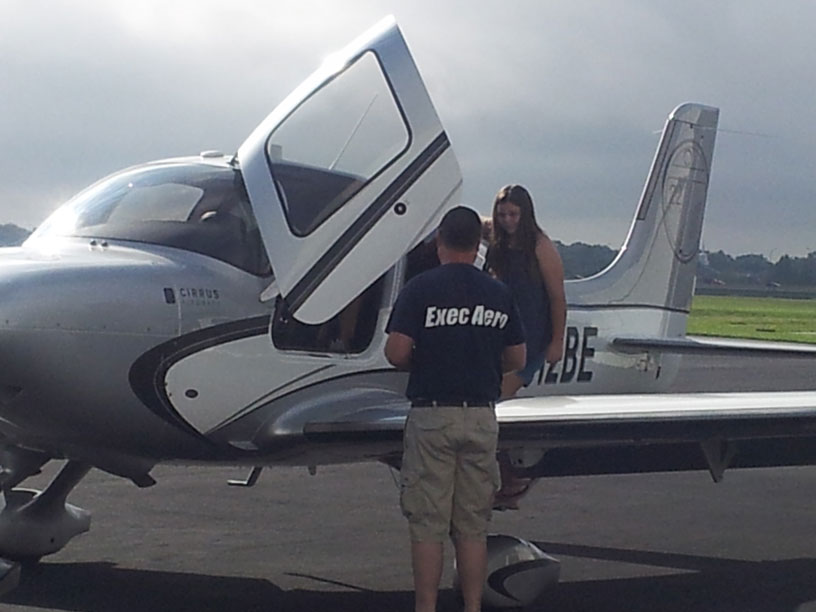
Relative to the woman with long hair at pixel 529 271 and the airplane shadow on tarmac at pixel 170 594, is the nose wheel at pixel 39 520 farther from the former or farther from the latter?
the woman with long hair at pixel 529 271

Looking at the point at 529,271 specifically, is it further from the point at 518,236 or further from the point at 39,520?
the point at 39,520

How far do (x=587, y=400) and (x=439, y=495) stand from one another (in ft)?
7.78

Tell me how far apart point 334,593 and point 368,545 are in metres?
1.32

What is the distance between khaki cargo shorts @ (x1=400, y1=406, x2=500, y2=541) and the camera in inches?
213

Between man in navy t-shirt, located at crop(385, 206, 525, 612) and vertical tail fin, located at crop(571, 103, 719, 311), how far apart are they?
5.63 meters

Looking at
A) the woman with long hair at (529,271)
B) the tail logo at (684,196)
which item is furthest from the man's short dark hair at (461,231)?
the tail logo at (684,196)

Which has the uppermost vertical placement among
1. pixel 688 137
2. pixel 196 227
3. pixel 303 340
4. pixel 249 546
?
pixel 688 137

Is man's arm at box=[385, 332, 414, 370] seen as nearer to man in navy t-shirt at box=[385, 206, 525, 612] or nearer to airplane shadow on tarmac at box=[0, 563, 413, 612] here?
man in navy t-shirt at box=[385, 206, 525, 612]

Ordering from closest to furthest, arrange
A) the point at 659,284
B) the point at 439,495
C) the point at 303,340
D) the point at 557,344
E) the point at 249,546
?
the point at 439,495
the point at 557,344
the point at 303,340
the point at 249,546
the point at 659,284

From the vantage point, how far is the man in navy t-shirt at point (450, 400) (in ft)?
17.7

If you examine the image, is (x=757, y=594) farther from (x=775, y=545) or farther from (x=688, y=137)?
(x=688, y=137)

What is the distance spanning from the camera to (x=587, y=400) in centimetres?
761

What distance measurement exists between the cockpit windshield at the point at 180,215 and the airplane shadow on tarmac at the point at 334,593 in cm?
174

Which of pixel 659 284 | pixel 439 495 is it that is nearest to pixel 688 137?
pixel 659 284
